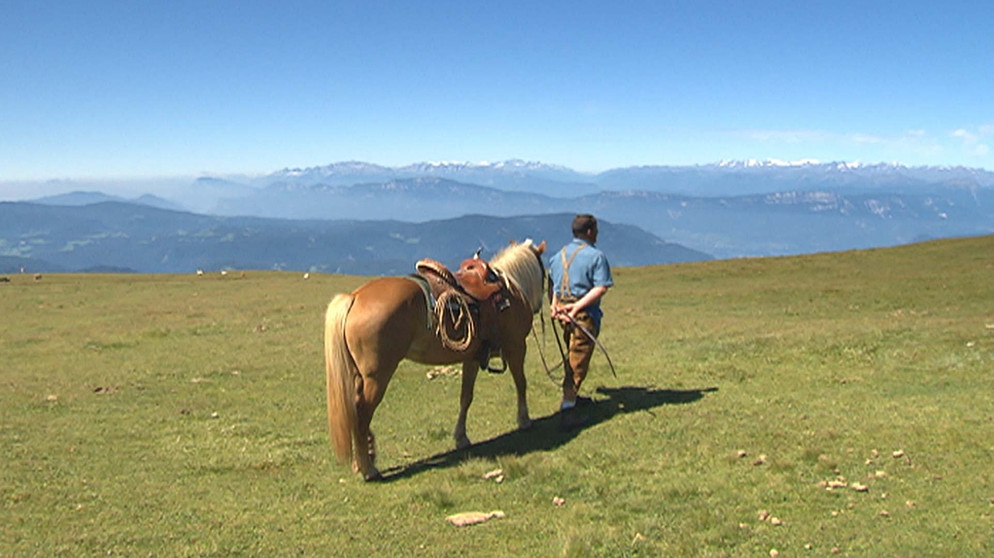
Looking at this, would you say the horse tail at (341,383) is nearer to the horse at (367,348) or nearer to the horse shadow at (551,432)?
the horse at (367,348)

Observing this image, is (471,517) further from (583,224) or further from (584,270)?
(583,224)

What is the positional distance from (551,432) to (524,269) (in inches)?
95.4

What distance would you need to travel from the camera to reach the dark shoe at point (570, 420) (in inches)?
387

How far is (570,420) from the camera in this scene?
9875mm

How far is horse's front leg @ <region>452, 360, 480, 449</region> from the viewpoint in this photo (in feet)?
31.2

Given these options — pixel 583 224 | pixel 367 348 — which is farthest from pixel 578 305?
pixel 367 348

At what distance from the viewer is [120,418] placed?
11734 millimetres

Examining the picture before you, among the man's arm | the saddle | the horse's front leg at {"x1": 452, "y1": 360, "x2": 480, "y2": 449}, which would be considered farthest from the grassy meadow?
the man's arm

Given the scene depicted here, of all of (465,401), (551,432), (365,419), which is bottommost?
(551,432)

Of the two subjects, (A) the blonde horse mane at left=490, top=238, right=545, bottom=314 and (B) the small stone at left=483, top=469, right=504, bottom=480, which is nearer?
(B) the small stone at left=483, top=469, right=504, bottom=480

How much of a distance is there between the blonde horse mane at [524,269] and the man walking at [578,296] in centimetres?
25

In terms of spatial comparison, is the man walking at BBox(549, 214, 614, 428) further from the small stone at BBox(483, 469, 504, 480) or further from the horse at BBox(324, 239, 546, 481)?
the horse at BBox(324, 239, 546, 481)

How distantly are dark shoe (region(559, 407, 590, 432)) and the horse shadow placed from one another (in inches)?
1.3

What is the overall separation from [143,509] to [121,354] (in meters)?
13.6
